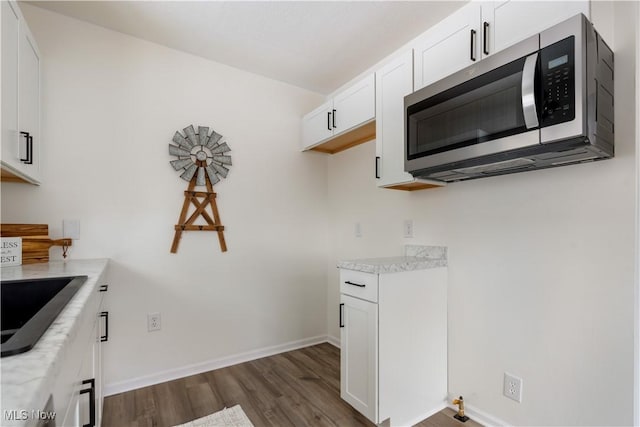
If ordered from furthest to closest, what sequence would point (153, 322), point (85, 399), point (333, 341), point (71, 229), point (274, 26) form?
point (333, 341) < point (153, 322) < point (274, 26) < point (71, 229) < point (85, 399)

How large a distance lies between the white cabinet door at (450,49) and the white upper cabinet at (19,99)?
6.69 feet

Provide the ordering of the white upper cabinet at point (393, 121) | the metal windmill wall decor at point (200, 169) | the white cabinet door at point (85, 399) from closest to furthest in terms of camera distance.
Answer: the white cabinet door at point (85, 399) < the white upper cabinet at point (393, 121) < the metal windmill wall decor at point (200, 169)

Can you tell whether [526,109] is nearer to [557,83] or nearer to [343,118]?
[557,83]

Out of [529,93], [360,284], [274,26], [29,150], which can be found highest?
[274,26]

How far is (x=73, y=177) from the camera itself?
205 cm

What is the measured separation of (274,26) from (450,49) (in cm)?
115

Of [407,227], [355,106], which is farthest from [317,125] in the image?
[407,227]

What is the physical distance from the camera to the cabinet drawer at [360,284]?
68.4 inches

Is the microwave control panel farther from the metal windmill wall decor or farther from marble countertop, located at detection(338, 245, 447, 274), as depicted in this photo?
the metal windmill wall decor

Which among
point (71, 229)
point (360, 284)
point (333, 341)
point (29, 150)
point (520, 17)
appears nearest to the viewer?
point (520, 17)

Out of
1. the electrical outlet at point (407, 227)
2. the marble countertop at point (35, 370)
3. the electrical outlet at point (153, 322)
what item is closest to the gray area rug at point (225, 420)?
the electrical outlet at point (153, 322)

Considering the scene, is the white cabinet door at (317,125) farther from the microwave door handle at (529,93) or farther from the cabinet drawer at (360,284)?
the microwave door handle at (529,93)

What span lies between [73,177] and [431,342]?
8.16 ft

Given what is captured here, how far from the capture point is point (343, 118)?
8.16 feet
